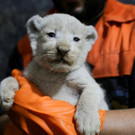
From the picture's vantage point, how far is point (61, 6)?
1767mm

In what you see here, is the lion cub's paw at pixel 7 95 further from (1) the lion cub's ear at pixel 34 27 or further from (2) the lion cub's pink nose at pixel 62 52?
(2) the lion cub's pink nose at pixel 62 52

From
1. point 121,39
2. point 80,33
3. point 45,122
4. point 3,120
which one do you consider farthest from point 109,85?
point 3,120

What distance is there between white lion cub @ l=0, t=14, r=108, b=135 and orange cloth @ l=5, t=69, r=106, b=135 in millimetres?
53

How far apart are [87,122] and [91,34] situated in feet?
1.95

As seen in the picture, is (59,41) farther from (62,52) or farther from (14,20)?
(14,20)

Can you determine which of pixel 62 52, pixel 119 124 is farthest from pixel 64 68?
pixel 119 124

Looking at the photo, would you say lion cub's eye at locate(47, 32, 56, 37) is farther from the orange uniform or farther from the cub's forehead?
the orange uniform

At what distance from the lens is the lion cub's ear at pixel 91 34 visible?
51.4 inches

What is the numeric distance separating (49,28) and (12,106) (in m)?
0.56

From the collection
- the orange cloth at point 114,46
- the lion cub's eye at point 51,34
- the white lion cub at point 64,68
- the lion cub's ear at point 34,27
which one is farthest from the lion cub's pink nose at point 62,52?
the orange cloth at point 114,46

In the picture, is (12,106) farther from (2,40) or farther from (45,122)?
(2,40)

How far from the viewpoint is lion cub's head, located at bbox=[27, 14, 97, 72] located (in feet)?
3.64

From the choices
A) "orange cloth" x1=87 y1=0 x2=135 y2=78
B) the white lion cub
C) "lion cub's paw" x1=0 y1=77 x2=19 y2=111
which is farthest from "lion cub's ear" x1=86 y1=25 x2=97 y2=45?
"lion cub's paw" x1=0 y1=77 x2=19 y2=111

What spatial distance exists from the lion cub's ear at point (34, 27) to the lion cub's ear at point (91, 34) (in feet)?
1.08
